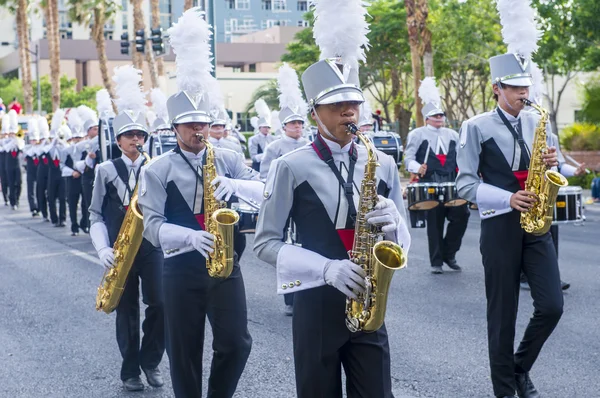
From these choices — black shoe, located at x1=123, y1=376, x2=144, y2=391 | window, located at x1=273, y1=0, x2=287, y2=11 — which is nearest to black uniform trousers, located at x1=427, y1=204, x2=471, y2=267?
black shoe, located at x1=123, y1=376, x2=144, y2=391

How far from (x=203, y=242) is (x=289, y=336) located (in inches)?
134

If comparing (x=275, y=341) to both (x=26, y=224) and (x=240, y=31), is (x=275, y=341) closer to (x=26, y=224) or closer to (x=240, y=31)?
(x=26, y=224)

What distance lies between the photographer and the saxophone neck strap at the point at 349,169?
14.6 feet

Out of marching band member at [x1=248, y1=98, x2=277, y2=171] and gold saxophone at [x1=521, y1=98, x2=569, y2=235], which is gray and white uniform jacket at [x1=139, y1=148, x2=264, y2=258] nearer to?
gold saxophone at [x1=521, y1=98, x2=569, y2=235]

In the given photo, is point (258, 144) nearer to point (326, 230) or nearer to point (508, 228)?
point (508, 228)

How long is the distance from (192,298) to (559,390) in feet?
8.48

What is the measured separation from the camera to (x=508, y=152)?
6.45m

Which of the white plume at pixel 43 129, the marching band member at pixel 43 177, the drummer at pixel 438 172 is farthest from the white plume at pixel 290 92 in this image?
the white plume at pixel 43 129

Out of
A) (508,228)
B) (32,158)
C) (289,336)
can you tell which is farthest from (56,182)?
(508,228)

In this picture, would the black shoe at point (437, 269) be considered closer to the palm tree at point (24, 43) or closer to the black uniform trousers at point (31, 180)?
the black uniform trousers at point (31, 180)

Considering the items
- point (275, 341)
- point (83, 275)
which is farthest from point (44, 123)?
point (275, 341)

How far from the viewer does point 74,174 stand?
19.2 m

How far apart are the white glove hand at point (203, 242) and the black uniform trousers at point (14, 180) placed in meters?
22.8

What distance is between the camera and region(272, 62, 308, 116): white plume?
14945 mm
